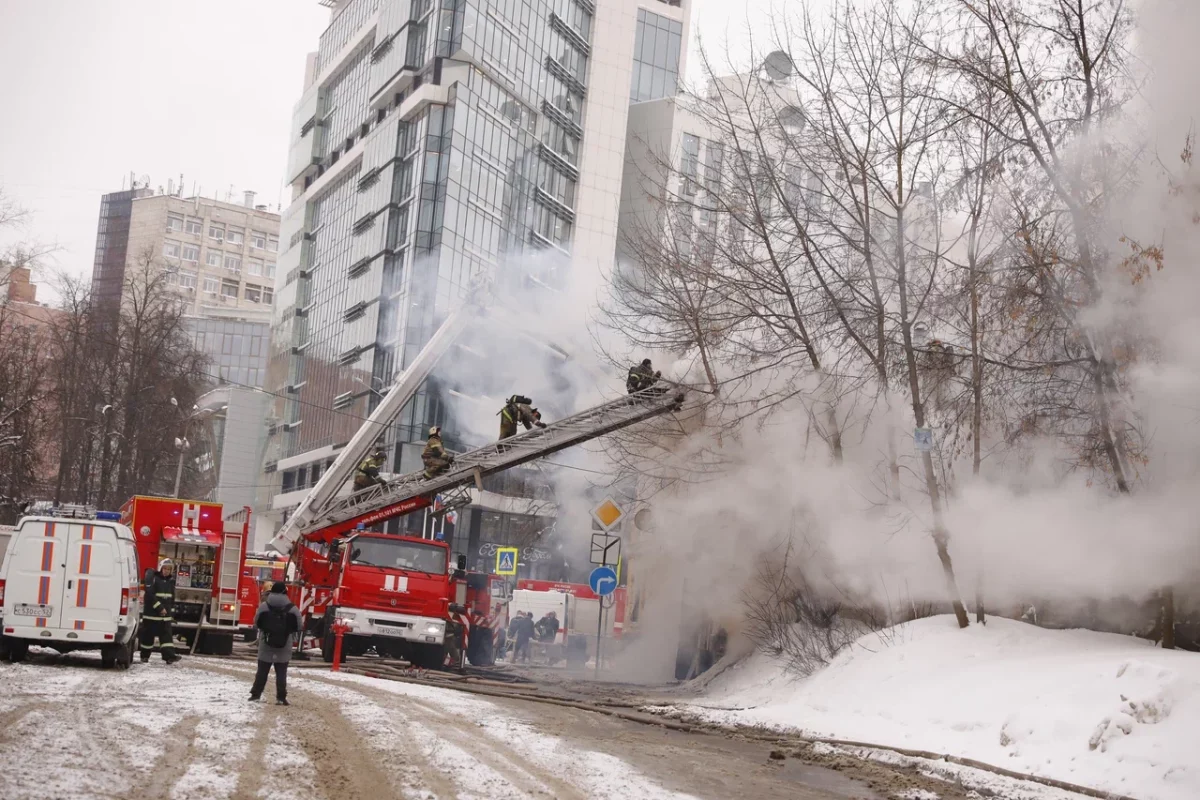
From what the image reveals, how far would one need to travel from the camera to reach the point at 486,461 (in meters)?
23.5

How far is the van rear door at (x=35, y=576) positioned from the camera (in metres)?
17.2

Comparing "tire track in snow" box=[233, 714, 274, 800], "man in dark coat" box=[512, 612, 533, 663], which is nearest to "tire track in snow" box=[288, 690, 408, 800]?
"tire track in snow" box=[233, 714, 274, 800]

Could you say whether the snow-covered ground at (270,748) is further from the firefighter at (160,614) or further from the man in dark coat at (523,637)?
the man in dark coat at (523,637)

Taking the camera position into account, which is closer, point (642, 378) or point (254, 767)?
point (254, 767)

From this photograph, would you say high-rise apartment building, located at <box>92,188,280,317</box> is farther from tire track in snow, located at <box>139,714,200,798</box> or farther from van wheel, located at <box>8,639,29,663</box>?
tire track in snow, located at <box>139,714,200,798</box>

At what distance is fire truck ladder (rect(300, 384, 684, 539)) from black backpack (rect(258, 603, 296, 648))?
8.51 metres

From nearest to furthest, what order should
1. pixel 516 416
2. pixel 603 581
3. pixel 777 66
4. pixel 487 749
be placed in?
1. pixel 487 749
2. pixel 777 66
3. pixel 603 581
4. pixel 516 416

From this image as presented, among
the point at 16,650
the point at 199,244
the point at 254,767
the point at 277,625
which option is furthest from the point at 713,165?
the point at 199,244

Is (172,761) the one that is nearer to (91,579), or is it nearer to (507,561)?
(91,579)

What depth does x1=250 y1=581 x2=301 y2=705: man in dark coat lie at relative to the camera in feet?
45.8

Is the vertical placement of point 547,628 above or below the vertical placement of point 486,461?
below

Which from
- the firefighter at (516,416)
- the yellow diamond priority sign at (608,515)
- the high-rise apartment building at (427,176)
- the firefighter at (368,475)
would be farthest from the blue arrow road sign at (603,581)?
the high-rise apartment building at (427,176)

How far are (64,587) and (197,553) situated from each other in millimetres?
6449

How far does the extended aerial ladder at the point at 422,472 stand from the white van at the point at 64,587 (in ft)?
23.3
